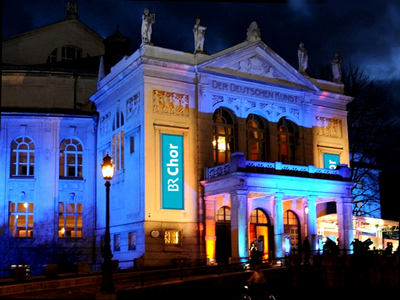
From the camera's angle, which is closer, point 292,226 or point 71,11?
point 292,226

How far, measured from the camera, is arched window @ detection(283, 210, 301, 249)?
3762 cm

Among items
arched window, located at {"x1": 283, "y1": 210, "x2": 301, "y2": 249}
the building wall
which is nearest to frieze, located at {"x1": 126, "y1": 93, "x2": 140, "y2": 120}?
arched window, located at {"x1": 283, "y1": 210, "x2": 301, "y2": 249}

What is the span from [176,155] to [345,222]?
11275 mm

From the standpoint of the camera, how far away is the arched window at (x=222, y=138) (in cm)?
3553

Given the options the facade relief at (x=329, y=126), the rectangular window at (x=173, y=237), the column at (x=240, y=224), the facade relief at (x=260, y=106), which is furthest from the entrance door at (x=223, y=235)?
the facade relief at (x=329, y=126)

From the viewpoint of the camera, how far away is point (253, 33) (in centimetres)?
3694

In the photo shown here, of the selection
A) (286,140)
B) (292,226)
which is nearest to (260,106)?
(286,140)

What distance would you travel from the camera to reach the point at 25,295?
23.0 meters

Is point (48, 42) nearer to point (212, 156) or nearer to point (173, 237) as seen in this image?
point (212, 156)

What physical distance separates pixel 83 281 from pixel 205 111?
13.2m

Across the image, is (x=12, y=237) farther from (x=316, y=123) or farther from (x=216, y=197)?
(x=316, y=123)

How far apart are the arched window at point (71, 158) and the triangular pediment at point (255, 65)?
1163 cm

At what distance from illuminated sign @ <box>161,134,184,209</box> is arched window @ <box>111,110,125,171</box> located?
12.1 feet

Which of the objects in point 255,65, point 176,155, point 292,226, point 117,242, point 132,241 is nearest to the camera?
point 132,241
